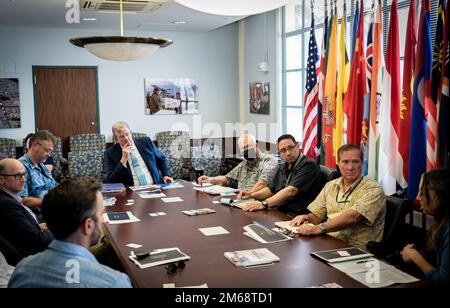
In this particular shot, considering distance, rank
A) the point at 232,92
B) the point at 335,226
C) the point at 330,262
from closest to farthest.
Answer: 1. the point at 330,262
2. the point at 335,226
3. the point at 232,92

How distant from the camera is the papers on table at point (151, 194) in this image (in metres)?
4.34

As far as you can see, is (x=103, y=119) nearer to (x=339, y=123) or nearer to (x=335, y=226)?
(x=339, y=123)

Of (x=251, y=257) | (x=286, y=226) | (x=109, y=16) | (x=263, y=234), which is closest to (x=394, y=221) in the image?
(x=286, y=226)

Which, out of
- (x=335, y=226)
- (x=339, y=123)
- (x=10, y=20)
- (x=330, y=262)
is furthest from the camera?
(x=10, y=20)

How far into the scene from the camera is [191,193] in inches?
175

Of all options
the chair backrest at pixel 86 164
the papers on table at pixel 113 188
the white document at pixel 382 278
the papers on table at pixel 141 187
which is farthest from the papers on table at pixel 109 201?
the chair backrest at pixel 86 164

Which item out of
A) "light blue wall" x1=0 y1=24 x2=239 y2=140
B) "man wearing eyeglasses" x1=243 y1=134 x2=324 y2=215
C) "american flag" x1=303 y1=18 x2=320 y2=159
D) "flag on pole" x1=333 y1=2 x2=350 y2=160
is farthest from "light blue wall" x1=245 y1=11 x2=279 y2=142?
"man wearing eyeglasses" x1=243 y1=134 x2=324 y2=215

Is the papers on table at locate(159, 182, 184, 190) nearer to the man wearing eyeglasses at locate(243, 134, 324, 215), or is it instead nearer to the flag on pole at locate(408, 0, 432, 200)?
the man wearing eyeglasses at locate(243, 134, 324, 215)

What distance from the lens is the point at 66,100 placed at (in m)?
8.24

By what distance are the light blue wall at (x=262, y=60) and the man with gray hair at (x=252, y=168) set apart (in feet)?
10.3

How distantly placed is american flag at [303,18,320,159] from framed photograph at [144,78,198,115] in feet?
12.1

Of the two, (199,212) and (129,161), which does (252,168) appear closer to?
(199,212)

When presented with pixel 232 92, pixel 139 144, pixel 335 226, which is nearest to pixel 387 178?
pixel 335 226
